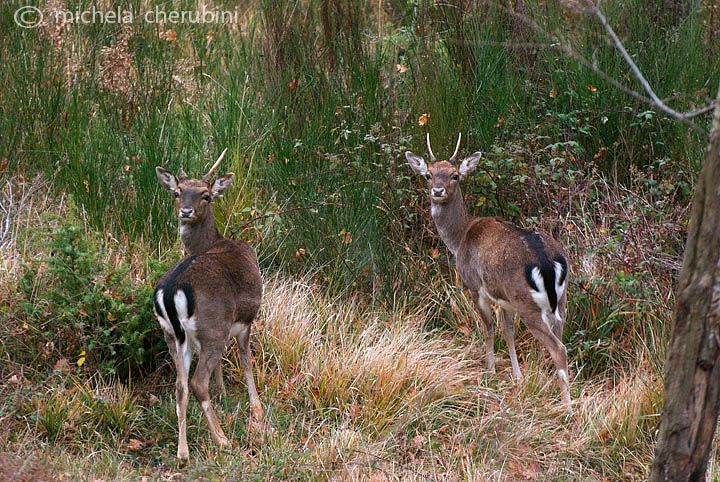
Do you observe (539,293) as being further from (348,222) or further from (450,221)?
(348,222)

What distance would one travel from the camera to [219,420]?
17.1 feet

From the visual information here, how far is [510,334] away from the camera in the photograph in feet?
19.4

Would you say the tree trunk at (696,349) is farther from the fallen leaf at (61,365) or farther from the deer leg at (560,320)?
the fallen leaf at (61,365)

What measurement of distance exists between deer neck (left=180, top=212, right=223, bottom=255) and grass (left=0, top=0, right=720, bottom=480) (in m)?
0.26

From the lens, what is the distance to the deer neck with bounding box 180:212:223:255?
5840 mm

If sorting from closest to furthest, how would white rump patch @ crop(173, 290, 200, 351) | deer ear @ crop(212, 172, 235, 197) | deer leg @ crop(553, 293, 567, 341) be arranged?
white rump patch @ crop(173, 290, 200, 351) < deer leg @ crop(553, 293, 567, 341) < deer ear @ crop(212, 172, 235, 197)

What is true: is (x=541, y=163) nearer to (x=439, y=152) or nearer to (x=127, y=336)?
(x=439, y=152)

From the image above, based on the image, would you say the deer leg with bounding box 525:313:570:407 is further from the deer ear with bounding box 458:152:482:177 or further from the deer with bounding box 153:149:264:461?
the deer with bounding box 153:149:264:461

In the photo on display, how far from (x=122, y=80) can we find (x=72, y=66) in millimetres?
581

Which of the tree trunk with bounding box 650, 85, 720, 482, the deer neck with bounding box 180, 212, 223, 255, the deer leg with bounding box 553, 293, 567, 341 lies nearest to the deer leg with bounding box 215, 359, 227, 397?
the deer neck with bounding box 180, 212, 223, 255

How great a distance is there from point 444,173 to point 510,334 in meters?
1.22

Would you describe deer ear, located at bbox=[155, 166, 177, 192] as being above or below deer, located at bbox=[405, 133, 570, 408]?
above

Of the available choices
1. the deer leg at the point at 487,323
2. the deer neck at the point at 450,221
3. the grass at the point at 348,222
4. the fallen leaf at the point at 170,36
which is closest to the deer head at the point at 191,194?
the grass at the point at 348,222

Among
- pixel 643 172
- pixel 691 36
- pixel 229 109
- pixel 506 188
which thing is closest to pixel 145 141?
pixel 229 109
